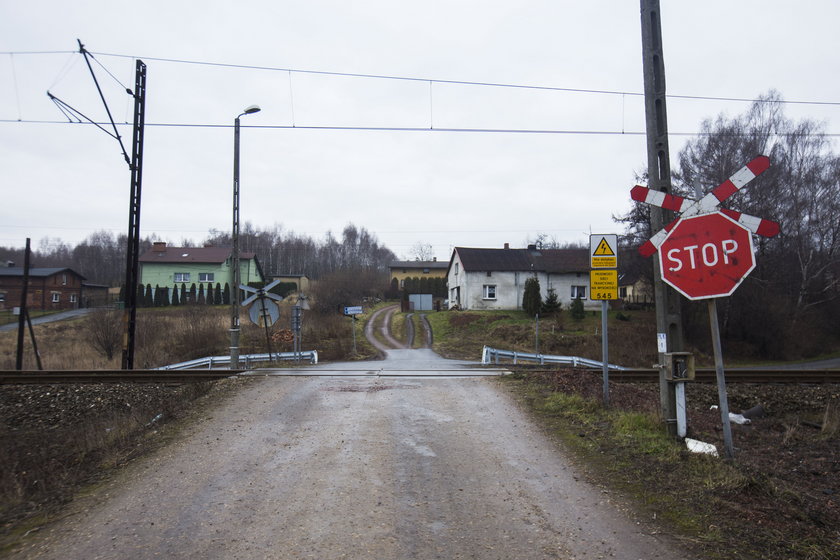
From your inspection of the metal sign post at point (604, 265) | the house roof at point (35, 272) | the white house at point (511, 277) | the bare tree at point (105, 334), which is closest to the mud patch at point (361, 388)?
the metal sign post at point (604, 265)

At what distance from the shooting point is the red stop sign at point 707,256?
Answer: 222 inches

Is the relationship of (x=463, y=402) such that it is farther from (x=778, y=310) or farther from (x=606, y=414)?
(x=778, y=310)

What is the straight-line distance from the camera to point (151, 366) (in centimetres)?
2548

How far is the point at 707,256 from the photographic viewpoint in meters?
5.94

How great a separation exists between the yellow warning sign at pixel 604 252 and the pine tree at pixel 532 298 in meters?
37.8

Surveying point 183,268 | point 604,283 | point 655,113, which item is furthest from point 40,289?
point 655,113

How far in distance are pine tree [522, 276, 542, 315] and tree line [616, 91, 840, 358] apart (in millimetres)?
8550

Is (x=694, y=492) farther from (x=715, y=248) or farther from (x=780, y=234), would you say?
(x=780, y=234)

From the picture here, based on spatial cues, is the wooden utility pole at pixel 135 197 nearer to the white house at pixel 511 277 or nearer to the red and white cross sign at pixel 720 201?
the red and white cross sign at pixel 720 201

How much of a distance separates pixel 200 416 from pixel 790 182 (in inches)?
1696

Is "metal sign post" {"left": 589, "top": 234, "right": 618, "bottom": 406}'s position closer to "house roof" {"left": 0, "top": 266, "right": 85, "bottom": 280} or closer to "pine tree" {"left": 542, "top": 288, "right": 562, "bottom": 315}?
"pine tree" {"left": 542, "top": 288, "right": 562, "bottom": 315}

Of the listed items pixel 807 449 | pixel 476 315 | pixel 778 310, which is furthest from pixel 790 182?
pixel 807 449

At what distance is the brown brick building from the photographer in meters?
61.6

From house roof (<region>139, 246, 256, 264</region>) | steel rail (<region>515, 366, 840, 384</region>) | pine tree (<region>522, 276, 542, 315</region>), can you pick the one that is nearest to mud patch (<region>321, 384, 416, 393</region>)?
steel rail (<region>515, 366, 840, 384</region>)
